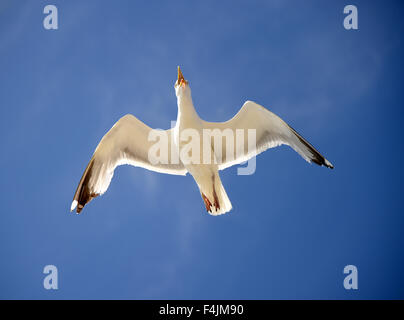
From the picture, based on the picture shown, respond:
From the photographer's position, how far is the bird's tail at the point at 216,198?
5.01 meters

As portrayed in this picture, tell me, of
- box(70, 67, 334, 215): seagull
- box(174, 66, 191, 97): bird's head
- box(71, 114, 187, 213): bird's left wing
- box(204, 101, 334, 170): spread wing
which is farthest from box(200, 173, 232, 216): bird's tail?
box(174, 66, 191, 97): bird's head

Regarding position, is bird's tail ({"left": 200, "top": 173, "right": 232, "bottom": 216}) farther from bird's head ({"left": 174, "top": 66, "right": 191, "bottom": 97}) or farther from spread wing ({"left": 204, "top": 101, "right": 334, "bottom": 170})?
bird's head ({"left": 174, "top": 66, "right": 191, "bottom": 97})

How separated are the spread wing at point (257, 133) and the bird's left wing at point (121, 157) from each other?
0.62 metres

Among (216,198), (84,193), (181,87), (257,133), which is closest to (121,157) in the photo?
(84,193)

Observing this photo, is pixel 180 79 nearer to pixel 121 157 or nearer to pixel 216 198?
pixel 121 157

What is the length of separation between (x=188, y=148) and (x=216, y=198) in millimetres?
722

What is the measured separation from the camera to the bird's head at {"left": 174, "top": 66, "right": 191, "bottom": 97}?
5130 millimetres

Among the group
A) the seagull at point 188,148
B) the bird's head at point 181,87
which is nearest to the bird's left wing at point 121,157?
the seagull at point 188,148

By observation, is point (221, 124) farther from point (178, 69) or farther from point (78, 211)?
point (78, 211)

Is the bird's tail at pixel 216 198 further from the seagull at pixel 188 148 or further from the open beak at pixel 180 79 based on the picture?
the open beak at pixel 180 79

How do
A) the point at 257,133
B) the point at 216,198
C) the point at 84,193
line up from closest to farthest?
the point at 216,198 < the point at 84,193 < the point at 257,133

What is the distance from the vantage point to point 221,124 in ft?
17.6

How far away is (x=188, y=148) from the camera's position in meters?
5.06
